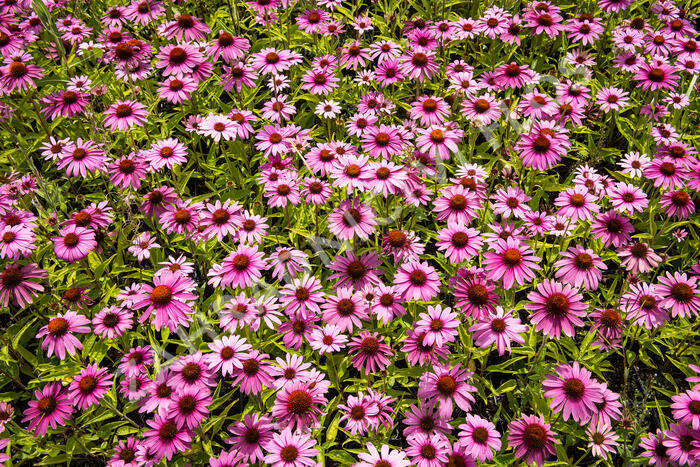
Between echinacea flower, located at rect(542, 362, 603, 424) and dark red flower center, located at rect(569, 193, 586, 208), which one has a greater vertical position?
dark red flower center, located at rect(569, 193, 586, 208)

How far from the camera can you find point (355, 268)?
3479mm

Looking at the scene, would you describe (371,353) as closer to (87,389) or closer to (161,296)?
(161,296)

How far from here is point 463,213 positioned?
3.71 meters

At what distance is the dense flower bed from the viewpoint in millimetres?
3096

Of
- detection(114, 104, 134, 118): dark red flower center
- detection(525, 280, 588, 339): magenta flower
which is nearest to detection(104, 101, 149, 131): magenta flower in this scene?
detection(114, 104, 134, 118): dark red flower center

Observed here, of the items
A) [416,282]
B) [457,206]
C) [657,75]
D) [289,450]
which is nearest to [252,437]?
[289,450]

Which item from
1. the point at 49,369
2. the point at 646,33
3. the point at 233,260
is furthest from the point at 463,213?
the point at 646,33

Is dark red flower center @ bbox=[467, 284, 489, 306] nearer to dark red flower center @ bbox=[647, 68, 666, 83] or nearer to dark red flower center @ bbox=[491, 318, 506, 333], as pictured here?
dark red flower center @ bbox=[491, 318, 506, 333]

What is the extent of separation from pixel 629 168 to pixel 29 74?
612 centimetres

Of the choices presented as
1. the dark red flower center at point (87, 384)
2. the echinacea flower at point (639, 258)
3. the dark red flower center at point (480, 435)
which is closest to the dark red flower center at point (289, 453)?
the dark red flower center at point (480, 435)

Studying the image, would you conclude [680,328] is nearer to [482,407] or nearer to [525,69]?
[482,407]

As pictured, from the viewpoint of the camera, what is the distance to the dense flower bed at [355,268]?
3096 millimetres

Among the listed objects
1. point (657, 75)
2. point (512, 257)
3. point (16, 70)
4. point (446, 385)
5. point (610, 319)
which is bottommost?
point (446, 385)

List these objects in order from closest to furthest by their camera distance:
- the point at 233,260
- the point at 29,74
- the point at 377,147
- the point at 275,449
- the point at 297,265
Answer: the point at 275,449 → the point at 233,260 → the point at 297,265 → the point at 377,147 → the point at 29,74
